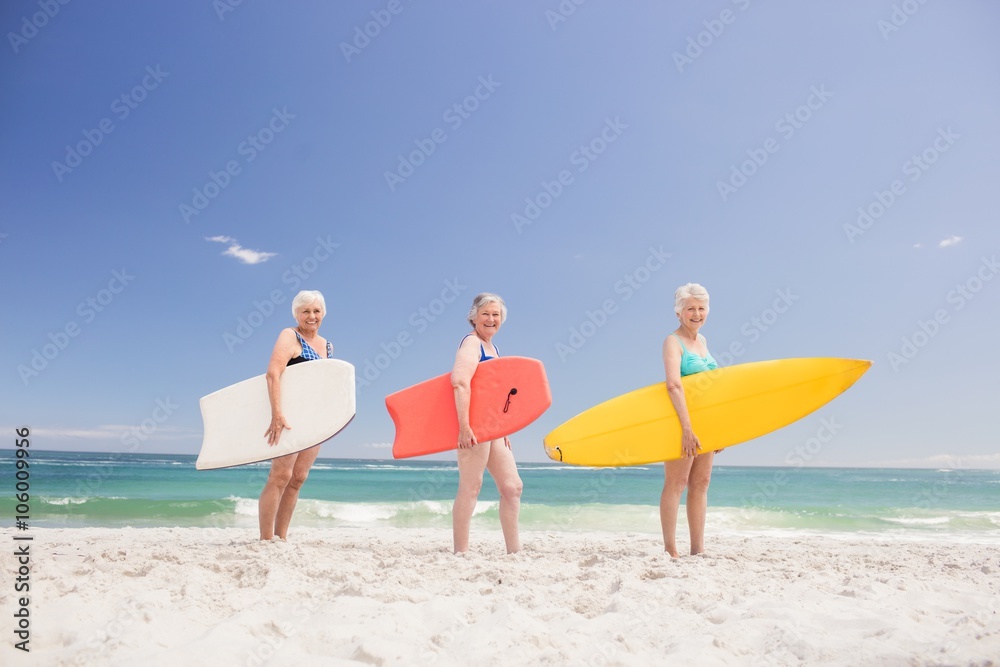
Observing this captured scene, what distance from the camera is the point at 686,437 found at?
354 centimetres

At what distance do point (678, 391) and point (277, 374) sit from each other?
237 cm

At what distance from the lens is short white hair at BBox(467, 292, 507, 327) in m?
3.66

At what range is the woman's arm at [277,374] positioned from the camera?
3674mm

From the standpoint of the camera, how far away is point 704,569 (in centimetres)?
314

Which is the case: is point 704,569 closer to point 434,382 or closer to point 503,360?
point 503,360

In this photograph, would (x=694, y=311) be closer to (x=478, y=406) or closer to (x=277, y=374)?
(x=478, y=406)

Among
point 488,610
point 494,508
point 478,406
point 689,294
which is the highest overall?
point 689,294

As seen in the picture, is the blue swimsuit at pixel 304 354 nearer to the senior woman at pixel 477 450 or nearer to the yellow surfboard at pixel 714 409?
the senior woman at pixel 477 450

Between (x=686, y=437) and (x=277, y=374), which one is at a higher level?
(x=277, y=374)

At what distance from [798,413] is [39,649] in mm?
4141

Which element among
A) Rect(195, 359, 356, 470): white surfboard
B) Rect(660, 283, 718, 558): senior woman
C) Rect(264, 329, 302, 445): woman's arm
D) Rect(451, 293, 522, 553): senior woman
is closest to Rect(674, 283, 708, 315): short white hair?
Rect(660, 283, 718, 558): senior woman

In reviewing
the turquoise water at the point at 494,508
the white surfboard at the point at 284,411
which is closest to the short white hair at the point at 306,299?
the white surfboard at the point at 284,411

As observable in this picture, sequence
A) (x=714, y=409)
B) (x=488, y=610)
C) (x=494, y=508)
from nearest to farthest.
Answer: (x=488, y=610) < (x=714, y=409) < (x=494, y=508)

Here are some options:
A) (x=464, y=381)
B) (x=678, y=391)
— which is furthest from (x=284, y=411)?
(x=678, y=391)
